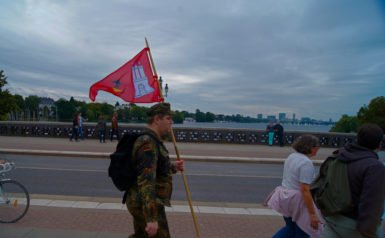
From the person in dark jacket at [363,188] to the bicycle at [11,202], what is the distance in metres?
4.91

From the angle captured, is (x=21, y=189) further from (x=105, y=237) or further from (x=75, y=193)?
(x=75, y=193)

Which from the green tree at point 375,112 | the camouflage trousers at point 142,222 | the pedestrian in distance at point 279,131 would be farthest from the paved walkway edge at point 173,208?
the green tree at point 375,112

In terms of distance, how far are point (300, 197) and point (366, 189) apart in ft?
4.18

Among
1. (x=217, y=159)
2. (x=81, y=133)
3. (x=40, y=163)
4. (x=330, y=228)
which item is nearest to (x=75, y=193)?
(x=40, y=163)

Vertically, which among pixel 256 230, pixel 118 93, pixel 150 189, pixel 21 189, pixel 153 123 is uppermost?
pixel 118 93

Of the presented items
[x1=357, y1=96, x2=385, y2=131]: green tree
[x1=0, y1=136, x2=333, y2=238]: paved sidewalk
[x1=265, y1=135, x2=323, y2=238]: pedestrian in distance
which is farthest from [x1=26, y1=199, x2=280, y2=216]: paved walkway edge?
[x1=357, y1=96, x2=385, y2=131]: green tree

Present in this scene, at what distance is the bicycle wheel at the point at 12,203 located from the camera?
19.0 ft

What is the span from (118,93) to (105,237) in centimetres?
209

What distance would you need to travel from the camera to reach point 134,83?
4.59 meters

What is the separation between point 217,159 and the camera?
15938 millimetres

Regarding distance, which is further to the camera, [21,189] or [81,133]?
[81,133]

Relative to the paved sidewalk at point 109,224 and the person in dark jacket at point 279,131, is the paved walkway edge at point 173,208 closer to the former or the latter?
the paved sidewalk at point 109,224

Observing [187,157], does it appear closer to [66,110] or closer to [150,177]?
[150,177]

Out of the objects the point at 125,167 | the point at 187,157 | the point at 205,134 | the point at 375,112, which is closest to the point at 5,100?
the point at 205,134
